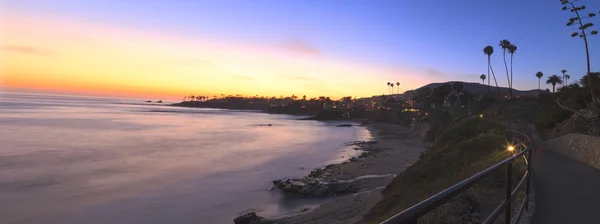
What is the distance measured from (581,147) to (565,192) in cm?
786

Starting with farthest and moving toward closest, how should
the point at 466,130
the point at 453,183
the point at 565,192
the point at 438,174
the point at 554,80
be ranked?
the point at 554,80 → the point at 466,130 → the point at 438,174 → the point at 453,183 → the point at 565,192

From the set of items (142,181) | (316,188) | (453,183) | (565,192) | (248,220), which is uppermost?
(565,192)

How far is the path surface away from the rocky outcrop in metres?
0.36

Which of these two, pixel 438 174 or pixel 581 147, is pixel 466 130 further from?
pixel 438 174

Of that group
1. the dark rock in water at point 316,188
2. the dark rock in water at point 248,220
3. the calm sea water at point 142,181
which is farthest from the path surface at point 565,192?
the calm sea water at point 142,181

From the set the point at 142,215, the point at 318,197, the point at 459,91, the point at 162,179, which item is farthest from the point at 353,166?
the point at 459,91

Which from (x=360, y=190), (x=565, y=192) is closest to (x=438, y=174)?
(x=360, y=190)

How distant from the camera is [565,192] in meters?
8.04

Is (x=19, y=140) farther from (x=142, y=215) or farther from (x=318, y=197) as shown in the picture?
(x=318, y=197)

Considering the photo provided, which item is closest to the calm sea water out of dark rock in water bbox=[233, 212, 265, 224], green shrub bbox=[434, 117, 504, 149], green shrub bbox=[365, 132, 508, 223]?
dark rock in water bbox=[233, 212, 265, 224]

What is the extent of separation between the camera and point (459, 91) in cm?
9175

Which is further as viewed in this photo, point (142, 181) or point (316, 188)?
point (142, 181)

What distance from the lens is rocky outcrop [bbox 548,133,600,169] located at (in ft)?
40.8

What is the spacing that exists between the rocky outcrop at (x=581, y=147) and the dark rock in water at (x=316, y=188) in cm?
868
